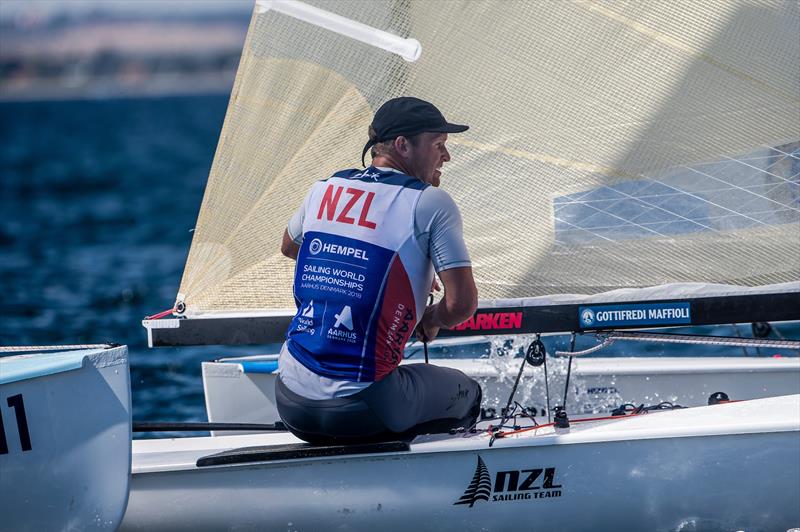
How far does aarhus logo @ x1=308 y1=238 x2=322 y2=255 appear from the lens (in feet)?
9.64

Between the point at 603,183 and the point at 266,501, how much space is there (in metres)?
1.36

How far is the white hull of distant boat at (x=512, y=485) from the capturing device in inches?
121

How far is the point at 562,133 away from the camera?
11.7 feet

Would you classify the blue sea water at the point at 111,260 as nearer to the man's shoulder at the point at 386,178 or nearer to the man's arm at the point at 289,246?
the man's arm at the point at 289,246

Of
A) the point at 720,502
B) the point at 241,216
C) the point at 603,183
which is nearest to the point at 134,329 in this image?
the point at 241,216

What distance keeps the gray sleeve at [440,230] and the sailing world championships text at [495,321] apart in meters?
0.63

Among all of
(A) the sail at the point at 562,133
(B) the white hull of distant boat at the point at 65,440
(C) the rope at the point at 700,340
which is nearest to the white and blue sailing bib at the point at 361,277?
(B) the white hull of distant boat at the point at 65,440

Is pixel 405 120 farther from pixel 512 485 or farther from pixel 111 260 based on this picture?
pixel 111 260

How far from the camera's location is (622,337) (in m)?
3.54

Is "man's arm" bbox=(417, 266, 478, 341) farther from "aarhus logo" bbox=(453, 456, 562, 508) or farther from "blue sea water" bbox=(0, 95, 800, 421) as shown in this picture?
"blue sea water" bbox=(0, 95, 800, 421)

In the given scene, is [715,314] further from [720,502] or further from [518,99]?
[518,99]

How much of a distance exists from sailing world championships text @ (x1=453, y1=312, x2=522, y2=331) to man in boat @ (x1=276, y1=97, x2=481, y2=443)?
44 cm

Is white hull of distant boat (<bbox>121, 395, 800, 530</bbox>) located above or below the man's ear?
below

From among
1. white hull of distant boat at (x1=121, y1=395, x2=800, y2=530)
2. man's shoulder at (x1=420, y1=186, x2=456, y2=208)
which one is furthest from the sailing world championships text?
man's shoulder at (x1=420, y1=186, x2=456, y2=208)
